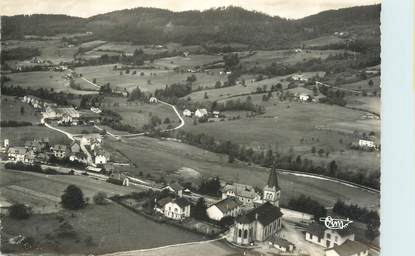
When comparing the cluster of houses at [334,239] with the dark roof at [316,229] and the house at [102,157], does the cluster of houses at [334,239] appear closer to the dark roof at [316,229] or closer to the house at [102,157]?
the dark roof at [316,229]

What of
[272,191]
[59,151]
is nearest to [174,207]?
[272,191]

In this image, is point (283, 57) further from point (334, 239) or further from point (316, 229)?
point (334, 239)

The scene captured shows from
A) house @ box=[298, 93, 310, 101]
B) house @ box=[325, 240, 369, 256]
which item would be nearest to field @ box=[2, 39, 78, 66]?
house @ box=[298, 93, 310, 101]

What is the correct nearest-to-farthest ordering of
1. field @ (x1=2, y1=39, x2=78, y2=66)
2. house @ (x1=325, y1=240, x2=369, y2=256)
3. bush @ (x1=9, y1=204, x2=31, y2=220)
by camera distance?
1. house @ (x1=325, y1=240, x2=369, y2=256)
2. bush @ (x1=9, y1=204, x2=31, y2=220)
3. field @ (x1=2, y1=39, x2=78, y2=66)

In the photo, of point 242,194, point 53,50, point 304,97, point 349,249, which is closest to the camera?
point 349,249

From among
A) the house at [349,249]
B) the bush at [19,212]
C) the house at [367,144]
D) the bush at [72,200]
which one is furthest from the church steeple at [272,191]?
the bush at [19,212]

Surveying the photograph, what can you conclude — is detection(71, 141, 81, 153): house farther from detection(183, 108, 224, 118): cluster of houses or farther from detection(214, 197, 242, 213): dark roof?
detection(214, 197, 242, 213): dark roof
